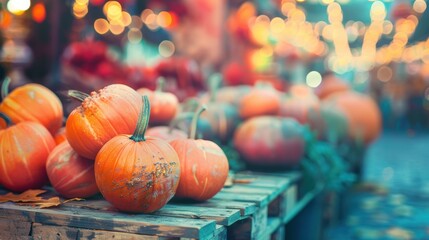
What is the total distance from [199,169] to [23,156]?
2.68ft

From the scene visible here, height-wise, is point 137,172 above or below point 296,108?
below

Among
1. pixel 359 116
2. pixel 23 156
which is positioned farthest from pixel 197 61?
pixel 23 156

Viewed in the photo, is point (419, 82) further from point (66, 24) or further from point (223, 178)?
point (223, 178)

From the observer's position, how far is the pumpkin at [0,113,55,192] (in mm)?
2898

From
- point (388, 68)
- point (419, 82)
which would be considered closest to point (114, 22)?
point (419, 82)

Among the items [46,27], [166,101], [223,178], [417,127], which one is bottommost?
[417,127]

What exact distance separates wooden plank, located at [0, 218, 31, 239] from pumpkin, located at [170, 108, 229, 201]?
68 centimetres

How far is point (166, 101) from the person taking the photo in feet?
12.6

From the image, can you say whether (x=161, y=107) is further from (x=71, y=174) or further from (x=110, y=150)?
(x=110, y=150)

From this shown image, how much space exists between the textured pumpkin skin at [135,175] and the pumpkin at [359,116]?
4.20 m

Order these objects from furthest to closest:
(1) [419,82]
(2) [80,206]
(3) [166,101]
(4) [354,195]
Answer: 1. (1) [419,82]
2. (4) [354,195]
3. (3) [166,101]
4. (2) [80,206]

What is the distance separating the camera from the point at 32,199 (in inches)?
107

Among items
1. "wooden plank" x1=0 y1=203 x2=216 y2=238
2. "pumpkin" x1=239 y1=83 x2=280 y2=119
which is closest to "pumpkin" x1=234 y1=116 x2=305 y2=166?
"pumpkin" x1=239 y1=83 x2=280 y2=119

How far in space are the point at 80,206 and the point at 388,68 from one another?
4315 cm
